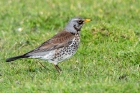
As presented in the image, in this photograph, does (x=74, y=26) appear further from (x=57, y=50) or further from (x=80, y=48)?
(x=80, y=48)

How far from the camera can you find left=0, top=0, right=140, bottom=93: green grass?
23.2 ft

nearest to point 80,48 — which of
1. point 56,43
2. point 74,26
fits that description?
point 74,26

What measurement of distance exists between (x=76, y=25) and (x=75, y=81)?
1.85 metres

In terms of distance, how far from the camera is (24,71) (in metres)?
8.45

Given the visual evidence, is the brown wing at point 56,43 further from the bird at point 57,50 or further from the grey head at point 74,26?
the grey head at point 74,26

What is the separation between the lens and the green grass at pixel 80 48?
23.2 feet

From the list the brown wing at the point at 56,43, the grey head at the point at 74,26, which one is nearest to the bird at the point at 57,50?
the brown wing at the point at 56,43

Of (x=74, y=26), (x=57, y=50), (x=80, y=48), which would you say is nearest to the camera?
(x=57, y=50)

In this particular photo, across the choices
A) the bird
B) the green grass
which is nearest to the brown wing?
the bird

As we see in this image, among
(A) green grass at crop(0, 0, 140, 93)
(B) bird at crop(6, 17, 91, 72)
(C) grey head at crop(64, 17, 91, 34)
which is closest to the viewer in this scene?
(A) green grass at crop(0, 0, 140, 93)

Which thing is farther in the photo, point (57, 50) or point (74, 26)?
point (74, 26)

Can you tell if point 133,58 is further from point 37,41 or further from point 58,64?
point 37,41

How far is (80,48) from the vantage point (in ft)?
32.1

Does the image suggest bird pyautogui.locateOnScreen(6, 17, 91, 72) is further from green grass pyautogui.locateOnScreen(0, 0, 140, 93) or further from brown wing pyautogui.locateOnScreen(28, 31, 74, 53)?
green grass pyautogui.locateOnScreen(0, 0, 140, 93)
